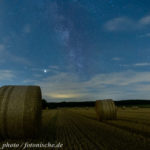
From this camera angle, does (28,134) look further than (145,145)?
Yes

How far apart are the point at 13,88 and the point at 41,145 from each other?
2.19 meters

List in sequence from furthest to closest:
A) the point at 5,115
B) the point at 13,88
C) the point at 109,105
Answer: the point at 109,105
the point at 13,88
the point at 5,115

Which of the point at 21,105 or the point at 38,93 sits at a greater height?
the point at 38,93

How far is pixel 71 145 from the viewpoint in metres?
5.64

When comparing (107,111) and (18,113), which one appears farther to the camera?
(107,111)

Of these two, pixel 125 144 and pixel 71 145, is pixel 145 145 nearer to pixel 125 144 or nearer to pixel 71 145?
pixel 125 144

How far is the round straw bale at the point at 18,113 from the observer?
6.23 m

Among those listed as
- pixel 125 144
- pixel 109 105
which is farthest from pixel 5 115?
pixel 109 105

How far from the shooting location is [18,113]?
6.28 metres

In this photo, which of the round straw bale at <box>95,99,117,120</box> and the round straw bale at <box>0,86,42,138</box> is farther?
the round straw bale at <box>95,99,117,120</box>

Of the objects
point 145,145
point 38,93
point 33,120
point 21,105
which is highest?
point 38,93

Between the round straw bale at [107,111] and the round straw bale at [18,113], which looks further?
the round straw bale at [107,111]

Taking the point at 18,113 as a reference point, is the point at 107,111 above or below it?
above

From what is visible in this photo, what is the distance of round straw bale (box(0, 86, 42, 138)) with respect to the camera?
6.23m
